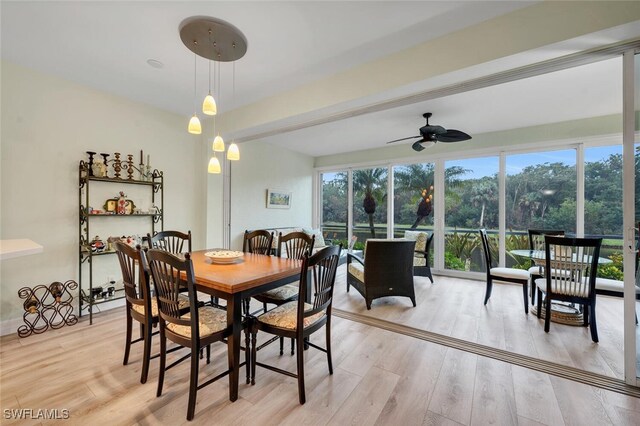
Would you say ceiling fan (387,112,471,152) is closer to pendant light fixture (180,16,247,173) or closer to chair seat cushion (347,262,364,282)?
chair seat cushion (347,262,364,282)

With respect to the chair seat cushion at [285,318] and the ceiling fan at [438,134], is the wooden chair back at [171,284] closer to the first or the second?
the chair seat cushion at [285,318]

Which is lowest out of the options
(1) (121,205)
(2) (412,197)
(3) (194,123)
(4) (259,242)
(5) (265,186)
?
(4) (259,242)

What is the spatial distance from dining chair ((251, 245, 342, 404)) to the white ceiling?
1797 mm

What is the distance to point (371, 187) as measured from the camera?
634 centimetres

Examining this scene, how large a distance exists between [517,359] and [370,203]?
4.34 meters

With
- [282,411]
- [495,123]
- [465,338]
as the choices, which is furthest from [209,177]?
[495,123]

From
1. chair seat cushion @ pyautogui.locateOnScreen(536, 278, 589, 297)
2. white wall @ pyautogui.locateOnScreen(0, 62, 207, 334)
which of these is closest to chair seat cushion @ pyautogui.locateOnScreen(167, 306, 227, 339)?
white wall @ pyautogui.locateOnScreen(0, 62, 207, 334)

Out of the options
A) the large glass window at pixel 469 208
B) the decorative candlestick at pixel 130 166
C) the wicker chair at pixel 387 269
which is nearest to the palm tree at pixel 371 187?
the large glass window at pixel 469 208

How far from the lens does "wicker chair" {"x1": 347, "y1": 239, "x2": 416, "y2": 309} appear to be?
11.0 ft

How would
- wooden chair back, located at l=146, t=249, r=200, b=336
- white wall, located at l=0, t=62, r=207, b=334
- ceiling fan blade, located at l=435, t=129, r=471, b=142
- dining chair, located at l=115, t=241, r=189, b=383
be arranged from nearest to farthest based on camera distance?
1. wooden chair back, located at l=146, t=249, r=200, b=336
2. dining chair, located at l=115, t=241, r=189, b=383
3. white wall, located at l=0, t=62, r=207, b=334
4. ceiling fan blade, located at l=435, t=129, r=471, b=142

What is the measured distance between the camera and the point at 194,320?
1.61m

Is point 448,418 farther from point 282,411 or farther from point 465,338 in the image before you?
point 465,338

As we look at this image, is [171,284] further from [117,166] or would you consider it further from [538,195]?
[538,195]

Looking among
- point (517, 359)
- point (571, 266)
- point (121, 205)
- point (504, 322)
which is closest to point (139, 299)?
point (121, 205)
